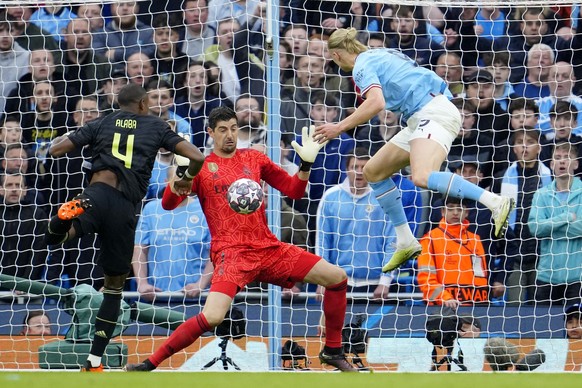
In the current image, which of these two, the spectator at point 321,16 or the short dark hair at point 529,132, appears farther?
the spectator at point 321,16

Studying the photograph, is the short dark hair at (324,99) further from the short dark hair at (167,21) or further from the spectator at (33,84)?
the spectator at (33,84)

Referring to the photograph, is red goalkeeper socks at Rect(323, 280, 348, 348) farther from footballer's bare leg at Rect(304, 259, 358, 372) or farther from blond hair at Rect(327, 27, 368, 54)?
blond hair at Rect(327, 27, 368, 54)

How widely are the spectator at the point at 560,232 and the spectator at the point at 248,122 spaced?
2788 millimetres

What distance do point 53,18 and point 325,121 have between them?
3.17m

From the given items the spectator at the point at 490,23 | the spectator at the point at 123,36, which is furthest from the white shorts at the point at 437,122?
the spectator at the point at 123,36

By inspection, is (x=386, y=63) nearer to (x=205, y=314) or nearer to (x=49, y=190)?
(x=205, y=314)

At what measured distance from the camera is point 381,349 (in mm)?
9617

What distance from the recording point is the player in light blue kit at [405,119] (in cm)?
764

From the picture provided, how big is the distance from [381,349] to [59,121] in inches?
162

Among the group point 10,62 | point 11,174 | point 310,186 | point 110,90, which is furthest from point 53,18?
point 310,186

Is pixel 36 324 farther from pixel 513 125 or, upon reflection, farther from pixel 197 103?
pixel 513 125

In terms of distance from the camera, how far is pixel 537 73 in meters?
11.3

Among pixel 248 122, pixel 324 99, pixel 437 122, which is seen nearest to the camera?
pixel 437 122

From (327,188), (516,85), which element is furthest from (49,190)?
(516,85)
